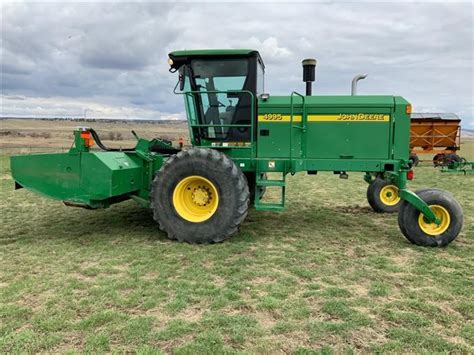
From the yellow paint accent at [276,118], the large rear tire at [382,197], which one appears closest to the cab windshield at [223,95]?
the yellow paint accent at [276,118]

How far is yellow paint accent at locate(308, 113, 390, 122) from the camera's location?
6.82 metres

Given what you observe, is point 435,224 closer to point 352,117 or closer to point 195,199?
point 352,117

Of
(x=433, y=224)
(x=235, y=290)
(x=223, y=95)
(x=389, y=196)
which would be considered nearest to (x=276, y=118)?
(x=223, y=95)

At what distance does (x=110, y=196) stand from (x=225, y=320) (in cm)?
319

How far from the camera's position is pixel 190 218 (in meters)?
6.33

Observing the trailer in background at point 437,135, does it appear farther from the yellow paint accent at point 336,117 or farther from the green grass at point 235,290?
the yellow paint accent at point 336,117

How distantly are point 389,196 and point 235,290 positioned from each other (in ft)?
18.2

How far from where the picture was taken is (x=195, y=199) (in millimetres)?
6480

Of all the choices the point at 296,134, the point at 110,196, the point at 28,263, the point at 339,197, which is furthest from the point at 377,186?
the point at 28,263

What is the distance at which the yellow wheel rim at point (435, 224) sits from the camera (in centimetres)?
610

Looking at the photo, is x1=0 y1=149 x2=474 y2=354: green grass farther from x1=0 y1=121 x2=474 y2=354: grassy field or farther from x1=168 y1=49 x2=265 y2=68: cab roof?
x1=168 y1=49 x2=265 y2=68: cab roof

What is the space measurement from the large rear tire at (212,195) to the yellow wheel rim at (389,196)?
3908 mm

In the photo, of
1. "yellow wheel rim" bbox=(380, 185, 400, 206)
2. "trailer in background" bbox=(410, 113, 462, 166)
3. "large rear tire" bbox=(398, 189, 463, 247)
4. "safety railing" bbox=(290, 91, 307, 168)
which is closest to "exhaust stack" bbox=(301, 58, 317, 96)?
"safety railing" bbox=(290, 91, 307, 168)

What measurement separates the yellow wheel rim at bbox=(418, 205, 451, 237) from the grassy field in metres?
0.31
